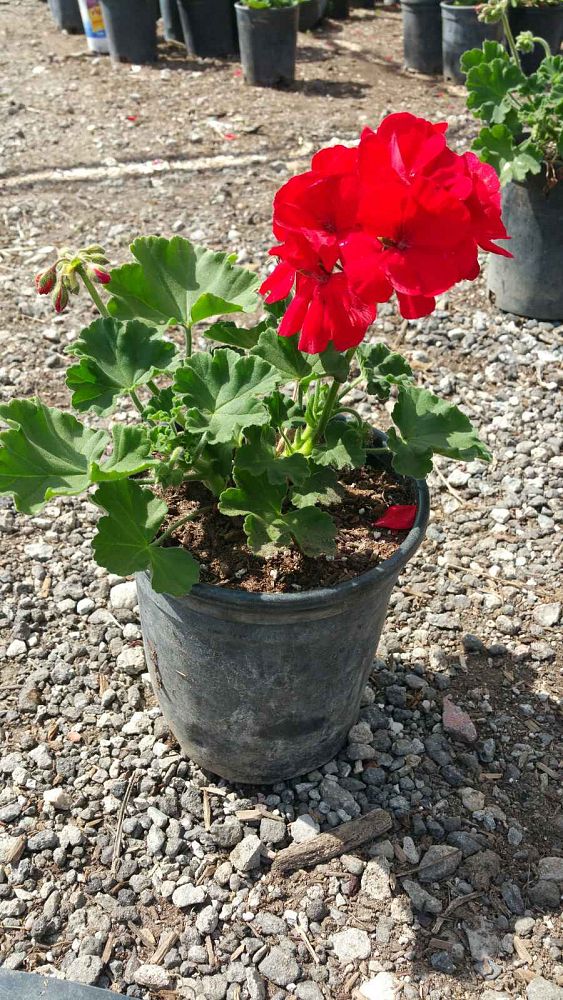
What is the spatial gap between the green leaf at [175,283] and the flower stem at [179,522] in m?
0.37

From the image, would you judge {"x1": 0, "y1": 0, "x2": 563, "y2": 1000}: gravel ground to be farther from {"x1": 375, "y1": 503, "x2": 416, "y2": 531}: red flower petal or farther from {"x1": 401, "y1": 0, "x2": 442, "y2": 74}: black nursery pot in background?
{"x1": 401, "y1": 0, "x2": 442, "y2": 74}: black nursery pot in background

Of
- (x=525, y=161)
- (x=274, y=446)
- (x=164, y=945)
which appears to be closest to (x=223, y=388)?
(x=274, y=446)

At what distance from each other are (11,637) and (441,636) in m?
1.12

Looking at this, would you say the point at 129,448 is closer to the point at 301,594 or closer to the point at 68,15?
the point at 301,594

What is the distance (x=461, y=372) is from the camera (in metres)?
3.42

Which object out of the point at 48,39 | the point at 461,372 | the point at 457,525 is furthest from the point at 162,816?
the point at 48,39

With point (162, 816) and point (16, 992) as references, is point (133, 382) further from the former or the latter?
point (16, 992)

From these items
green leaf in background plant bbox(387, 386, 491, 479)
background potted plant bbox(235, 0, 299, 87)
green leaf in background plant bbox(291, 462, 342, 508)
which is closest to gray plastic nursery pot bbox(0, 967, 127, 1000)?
green leaf in background plant bbox(291, 462, 342, 508)

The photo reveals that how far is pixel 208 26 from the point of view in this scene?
6.90 meters

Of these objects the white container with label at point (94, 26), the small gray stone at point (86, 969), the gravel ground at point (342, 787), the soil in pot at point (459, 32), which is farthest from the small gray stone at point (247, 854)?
the white container with label at point (94, 26)

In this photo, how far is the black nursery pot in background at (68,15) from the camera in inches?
297

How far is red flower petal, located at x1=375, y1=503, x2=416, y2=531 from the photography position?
1.78m

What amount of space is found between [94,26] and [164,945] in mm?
6970

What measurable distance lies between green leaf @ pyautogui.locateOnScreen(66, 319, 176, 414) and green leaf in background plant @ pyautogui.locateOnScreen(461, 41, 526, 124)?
2.32 meters
